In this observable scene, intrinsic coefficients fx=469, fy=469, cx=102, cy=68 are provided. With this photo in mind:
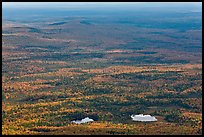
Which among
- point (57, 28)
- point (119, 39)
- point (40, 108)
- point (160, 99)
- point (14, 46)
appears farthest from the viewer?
point (57, 28)

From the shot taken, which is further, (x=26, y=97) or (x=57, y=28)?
(x=57, y=28)

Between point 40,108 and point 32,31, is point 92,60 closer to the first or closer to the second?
point 40,108

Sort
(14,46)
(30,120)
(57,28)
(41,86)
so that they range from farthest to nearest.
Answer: (57,28)
(14,46)
(41,86)
(30,120)

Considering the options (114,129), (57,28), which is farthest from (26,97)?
(57,28)

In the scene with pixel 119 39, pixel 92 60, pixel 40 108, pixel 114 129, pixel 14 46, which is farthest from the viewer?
pixel 119 39

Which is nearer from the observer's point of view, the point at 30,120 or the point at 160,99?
the point at 30,120

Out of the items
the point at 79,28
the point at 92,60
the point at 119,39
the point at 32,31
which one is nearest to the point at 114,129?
the point at 92,60

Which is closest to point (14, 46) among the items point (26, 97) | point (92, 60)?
point (92, 60)

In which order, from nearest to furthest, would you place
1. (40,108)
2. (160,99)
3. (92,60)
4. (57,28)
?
(40,108)
(160,99)
(92,60)
(57,28)

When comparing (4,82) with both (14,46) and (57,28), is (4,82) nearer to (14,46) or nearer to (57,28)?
(14,46)
